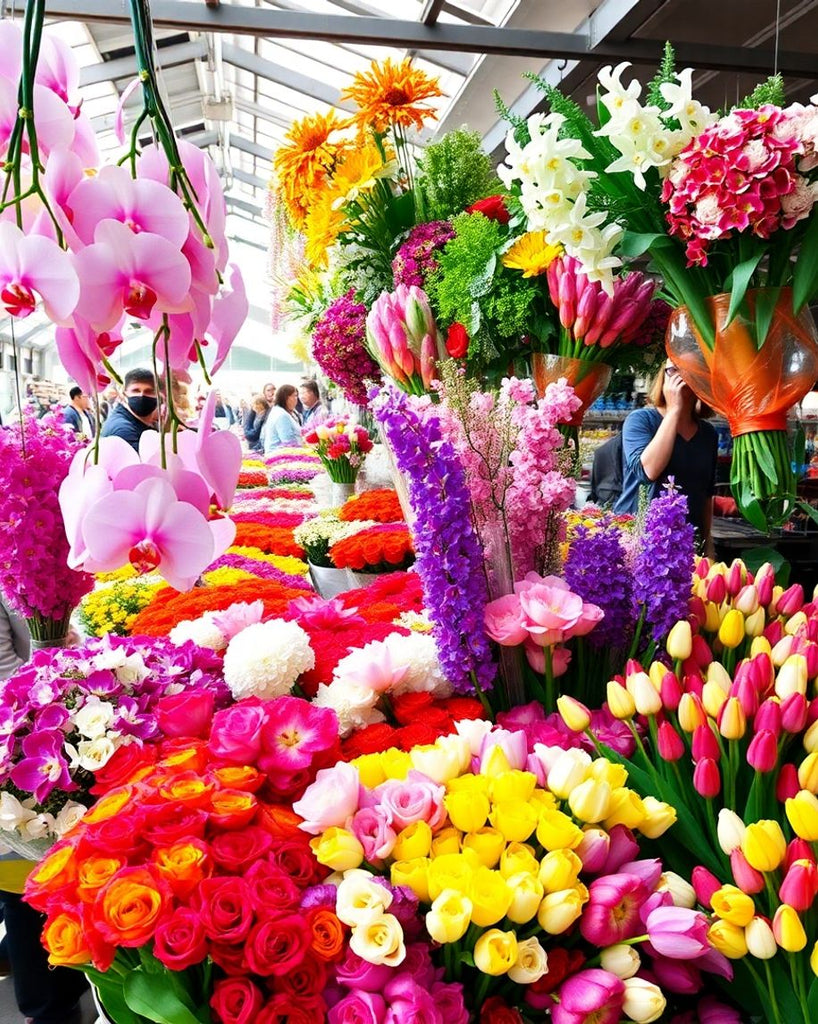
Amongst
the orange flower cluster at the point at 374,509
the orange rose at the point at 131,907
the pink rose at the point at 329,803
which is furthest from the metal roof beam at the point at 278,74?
the orange rose at the point at 131,907

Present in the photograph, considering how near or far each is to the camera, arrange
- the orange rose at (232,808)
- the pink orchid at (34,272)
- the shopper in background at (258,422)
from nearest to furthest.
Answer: the pink orchid at (34,272) → the orange rose at (232,808) → the shopper in background at (258,422)

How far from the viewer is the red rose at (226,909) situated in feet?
2.08

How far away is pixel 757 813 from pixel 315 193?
1.80m

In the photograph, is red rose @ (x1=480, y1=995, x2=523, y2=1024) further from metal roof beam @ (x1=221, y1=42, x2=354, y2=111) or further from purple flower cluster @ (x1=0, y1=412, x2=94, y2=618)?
metal roof beam @ (x1=221, y1=42, x2=354, y2=111)

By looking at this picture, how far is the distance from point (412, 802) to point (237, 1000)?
0.72 feet

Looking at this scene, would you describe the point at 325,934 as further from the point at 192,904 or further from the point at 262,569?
the point at 262,569

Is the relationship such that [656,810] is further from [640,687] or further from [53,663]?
[53,663]

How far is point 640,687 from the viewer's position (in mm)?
913

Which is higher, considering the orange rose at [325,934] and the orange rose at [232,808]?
the orange rose at [232,808]

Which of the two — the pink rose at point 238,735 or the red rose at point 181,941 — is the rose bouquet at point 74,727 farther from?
the red rose at point 181,941

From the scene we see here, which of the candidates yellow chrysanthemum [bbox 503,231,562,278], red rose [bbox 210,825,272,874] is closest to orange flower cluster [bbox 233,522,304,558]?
yellow chrysanthemum [bbox 503,231,562,278]

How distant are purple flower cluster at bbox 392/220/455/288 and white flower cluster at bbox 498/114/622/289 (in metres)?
0.58

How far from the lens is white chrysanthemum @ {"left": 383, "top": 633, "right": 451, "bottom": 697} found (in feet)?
3.46

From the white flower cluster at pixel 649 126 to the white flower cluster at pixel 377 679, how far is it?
719 mm
